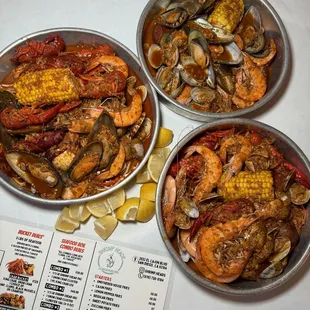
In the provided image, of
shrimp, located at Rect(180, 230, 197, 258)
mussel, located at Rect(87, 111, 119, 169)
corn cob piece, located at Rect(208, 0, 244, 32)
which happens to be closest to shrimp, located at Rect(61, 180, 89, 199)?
mussel, located at Rect(87, 111, 119, 169)

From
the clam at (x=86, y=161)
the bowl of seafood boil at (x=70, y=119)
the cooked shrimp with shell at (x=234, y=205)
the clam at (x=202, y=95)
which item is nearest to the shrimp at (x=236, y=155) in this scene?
the cooked shrimp with shell at (x=234, y=205)

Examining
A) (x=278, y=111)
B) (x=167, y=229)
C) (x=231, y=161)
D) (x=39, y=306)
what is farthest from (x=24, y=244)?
(x=278, y=111)

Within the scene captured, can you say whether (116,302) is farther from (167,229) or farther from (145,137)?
(145,137)

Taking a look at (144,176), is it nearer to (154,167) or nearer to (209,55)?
(154,167)

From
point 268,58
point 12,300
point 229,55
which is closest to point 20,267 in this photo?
point 12,300

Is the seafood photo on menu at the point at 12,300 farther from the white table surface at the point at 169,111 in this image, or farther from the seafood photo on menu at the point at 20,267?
the white table surface at the point at 169,111

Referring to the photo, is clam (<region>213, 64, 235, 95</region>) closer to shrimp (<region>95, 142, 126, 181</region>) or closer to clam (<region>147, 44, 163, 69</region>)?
clam (<region>147, 44, 163, 69</region>)
